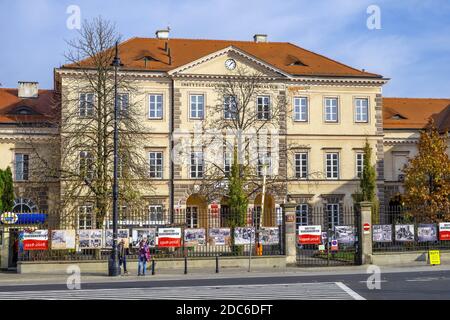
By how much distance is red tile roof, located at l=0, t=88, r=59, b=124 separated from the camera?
1902 inches

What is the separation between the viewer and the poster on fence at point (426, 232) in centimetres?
2988

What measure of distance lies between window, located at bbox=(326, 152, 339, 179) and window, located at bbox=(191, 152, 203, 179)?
10.6 meters

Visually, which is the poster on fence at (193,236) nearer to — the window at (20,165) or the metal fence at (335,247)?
the metal fence at (335,247)

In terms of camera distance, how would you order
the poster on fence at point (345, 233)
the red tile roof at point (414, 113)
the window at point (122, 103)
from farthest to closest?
the red tile roof at point (414, 113) → the window at point (122, 103) → the poster on fence at point (345, 233)

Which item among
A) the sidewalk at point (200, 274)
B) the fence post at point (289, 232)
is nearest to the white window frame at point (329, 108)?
the fence post at point (289, 232)

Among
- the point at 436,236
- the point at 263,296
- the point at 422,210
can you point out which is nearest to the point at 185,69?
the point at 422,210

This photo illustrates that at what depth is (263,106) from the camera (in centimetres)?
4838

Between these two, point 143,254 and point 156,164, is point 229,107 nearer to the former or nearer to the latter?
point 156,164

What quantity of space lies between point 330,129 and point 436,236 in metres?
20.4

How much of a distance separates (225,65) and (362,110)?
12.2 m

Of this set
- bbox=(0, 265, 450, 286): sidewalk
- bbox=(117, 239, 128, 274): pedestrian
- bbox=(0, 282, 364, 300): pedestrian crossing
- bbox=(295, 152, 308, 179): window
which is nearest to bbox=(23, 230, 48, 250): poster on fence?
bbox=(0, 265, 450, 286): sidewalk

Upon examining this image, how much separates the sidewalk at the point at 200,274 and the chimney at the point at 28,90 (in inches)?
1156
